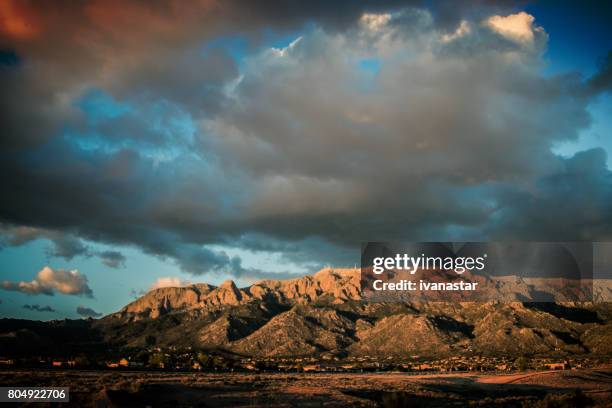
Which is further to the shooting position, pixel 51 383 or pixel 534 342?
pixel 534 342

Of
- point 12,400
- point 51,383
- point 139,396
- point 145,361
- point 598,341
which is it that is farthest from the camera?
point 598,341

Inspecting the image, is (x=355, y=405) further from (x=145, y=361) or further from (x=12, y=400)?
(x=145, y=361)

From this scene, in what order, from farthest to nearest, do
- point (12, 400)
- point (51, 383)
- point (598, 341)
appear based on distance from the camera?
point (598, 341), point (51, 383), point (12, 400)

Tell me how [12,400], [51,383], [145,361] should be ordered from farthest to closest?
[145,361] < [51,383] < [12,400]

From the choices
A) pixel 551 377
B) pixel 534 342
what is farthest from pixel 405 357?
pixel 551 377

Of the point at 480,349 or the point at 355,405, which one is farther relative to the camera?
the point at 480,349

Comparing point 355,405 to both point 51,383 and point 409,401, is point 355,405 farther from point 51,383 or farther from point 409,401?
point 51,383

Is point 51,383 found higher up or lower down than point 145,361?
higher up

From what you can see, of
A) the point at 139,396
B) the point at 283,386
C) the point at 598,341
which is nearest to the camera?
the point at 139,396

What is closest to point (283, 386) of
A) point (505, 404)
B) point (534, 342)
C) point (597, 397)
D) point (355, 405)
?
point (355, 405)
